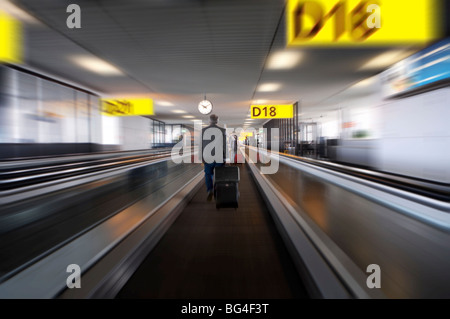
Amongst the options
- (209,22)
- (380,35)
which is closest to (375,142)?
(380,35)

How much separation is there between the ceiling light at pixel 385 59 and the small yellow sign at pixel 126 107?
12.1 metres

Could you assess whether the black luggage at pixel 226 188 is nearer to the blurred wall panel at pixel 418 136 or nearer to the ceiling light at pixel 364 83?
the blurred wall panel at pixel 418 136

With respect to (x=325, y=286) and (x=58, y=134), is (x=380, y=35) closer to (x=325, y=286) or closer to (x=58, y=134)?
(x=325, y=286)

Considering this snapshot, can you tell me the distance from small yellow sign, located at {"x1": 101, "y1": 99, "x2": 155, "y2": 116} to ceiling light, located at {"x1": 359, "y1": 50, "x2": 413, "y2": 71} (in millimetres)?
12129

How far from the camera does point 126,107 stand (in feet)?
47.6

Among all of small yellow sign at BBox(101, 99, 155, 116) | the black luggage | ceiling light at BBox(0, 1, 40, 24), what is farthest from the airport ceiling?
the black luggage

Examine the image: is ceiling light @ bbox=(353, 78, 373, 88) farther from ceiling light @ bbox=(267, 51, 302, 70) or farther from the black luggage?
the black luggage

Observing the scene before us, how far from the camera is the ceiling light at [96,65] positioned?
8703 mm

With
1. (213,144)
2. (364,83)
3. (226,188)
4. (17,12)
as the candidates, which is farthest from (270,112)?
(17,12)

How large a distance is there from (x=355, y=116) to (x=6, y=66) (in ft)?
56.3

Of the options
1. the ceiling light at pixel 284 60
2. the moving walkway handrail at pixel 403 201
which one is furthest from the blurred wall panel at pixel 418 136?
the ceiling light at pixel 284 60
